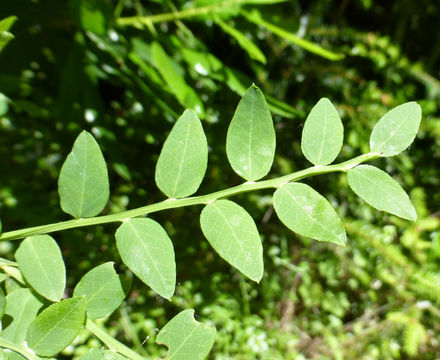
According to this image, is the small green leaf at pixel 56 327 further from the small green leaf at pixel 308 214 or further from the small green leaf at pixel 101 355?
the small green leaf at pixel 308 214

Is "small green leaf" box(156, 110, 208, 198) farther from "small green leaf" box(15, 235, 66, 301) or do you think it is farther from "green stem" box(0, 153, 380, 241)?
"small green leaf" box(15, 235, 66, 301)

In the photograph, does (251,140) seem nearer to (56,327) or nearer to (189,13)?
(56,327)

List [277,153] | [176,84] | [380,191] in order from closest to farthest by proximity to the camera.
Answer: [380,191] < [176,84] < [277,153]

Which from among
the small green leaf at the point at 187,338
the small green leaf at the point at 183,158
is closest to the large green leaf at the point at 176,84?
the small green leaf at the point at 183,158

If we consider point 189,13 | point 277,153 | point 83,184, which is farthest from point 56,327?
point 277,153

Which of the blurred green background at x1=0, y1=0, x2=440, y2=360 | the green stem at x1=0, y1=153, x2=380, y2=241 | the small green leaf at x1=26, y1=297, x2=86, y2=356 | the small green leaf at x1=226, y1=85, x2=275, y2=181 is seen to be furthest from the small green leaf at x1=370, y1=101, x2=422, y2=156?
the blurred green background at x1=0, y1=0, x2=440, y2=360
